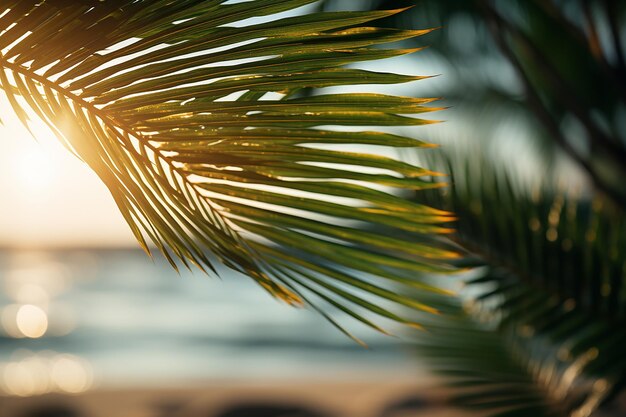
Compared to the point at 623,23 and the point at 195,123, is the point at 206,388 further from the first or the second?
the point at 195,123

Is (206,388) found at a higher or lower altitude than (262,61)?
lower

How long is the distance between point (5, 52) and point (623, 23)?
130 inches

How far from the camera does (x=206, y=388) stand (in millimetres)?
6332

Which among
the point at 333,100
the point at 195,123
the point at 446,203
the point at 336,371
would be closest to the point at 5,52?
the point at 195,123

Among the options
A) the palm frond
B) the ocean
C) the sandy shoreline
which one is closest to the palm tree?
the palm frond

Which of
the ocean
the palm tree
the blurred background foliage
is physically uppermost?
the palm tree

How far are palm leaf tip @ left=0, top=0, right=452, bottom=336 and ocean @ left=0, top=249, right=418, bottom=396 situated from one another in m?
6.25

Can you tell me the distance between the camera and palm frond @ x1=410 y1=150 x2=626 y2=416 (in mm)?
1368

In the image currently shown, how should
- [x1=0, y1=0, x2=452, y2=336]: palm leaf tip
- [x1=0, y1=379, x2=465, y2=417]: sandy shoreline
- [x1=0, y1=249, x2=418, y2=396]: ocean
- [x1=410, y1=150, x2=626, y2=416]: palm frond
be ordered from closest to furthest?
[x1=0, y1=0, x2=452, y2=336]: palm leaf tip, [x1=410, y1=150, x2=626, y2=416]: palm frond, [x1=0, y1=379, x2=465, y2=417]: sandy shoreline, [x1=0, y1=249, x2=418, y2=396]: ocean

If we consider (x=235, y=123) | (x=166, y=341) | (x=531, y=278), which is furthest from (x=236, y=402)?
(x=166, y=341)

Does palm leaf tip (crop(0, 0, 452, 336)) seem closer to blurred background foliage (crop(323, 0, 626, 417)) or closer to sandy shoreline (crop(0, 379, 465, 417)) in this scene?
blurred background foliage (crop(323, 0, 626, 417))

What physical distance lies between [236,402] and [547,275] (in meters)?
4.45

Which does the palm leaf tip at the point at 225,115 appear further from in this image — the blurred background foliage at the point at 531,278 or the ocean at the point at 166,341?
the ocean at the point at 166,341

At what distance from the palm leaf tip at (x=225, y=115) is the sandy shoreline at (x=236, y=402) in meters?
4.36
